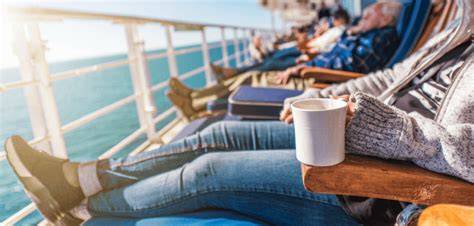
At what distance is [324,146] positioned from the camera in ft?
1.81

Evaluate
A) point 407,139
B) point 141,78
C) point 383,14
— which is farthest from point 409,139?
point 141,78

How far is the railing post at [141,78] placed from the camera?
6.97 feet

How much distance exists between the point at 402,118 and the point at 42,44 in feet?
4.13

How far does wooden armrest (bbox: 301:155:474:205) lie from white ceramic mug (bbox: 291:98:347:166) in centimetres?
2

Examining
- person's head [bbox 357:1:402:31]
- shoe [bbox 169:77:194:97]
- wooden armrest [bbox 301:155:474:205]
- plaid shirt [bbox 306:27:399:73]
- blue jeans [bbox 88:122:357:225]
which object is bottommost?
blue jeans [bbox 88:122:357:225]

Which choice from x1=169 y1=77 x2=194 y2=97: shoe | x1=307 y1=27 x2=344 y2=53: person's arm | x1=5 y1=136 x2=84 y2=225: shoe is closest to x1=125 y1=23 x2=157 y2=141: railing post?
x1=169 y1=77 x2=194 y2=97: shoe

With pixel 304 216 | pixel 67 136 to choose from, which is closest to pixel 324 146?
pixel 304 216

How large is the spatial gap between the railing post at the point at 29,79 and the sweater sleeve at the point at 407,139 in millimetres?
1138

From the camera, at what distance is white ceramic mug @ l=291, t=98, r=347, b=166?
0.53 metres

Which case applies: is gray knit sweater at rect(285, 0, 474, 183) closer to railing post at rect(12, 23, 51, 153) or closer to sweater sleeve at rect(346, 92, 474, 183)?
sweater sleeve at rect(346, 92, 474, 183)

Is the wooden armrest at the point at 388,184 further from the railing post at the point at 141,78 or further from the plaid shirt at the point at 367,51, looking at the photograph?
the railing post at the point at 141,78

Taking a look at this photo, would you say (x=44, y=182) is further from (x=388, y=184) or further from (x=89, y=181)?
(x=388, y=184)

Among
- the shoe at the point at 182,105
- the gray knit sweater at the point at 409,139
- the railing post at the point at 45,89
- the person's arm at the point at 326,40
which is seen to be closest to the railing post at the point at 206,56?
the person's arm at the point at 326,40

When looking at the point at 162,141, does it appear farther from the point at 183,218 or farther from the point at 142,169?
the point at 183,218
